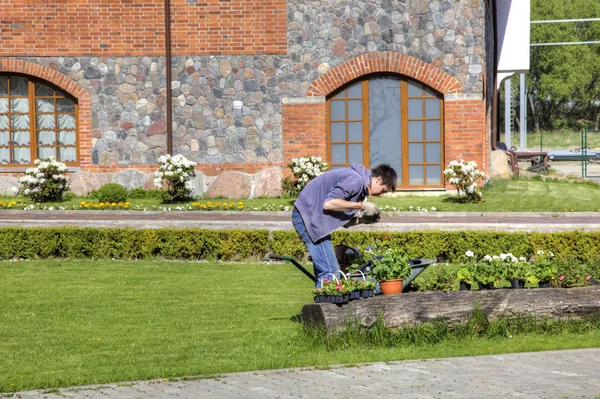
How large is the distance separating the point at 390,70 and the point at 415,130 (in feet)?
4.75

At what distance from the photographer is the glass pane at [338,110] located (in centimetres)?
2327

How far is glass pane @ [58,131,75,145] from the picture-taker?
24.0 metres

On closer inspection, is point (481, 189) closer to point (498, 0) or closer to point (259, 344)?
point (498, 0)

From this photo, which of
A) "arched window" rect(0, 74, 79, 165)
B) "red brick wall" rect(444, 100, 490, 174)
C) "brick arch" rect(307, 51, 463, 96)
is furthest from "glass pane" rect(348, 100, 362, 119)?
"arched window" rect(0, 74, 79, 165)

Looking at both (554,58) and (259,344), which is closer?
(259,344)

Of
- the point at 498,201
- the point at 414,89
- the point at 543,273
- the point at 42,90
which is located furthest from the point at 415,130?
the point at 543,273

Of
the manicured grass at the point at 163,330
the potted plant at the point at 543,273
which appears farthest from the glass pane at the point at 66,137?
the potted plant at the point at 543,273

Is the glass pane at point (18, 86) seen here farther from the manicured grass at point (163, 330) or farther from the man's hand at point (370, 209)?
the man's hand at point (370, 209)

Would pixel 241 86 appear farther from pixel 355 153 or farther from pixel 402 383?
pixel 402 383

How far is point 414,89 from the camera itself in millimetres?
22969

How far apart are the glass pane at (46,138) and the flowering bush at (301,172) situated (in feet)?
18.8

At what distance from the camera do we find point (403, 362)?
759cm

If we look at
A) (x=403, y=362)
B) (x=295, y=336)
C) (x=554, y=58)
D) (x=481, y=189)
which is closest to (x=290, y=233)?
(x=295, y=336)

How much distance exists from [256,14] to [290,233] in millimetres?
10205
